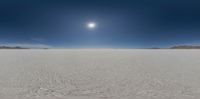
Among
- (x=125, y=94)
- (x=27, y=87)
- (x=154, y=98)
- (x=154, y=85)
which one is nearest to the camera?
(x=154, y=98)

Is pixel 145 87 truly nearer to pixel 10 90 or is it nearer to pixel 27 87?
pixel 27 87

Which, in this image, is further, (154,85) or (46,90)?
(154,85)

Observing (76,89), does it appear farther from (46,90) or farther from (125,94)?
(125,94)

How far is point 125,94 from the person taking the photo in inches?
203

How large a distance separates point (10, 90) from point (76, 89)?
1.96 m

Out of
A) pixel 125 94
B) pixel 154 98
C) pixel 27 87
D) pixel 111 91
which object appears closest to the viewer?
pixel 154 98

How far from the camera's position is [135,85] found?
6242 mm

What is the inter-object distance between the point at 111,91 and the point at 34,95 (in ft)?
7.25

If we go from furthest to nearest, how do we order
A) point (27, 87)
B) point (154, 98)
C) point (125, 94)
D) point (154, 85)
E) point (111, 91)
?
1. point (154, 85)
2. point (27, 87)
3. point (111, 91)
4. point (125, 94)
5. point (154, 98)

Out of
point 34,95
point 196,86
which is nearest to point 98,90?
point 34,95

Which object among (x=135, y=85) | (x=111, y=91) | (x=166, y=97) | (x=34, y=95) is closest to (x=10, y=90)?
(x=34, y=95)

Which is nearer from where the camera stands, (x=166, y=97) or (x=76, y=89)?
(x=166, y=97)

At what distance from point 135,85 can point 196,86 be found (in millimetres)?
2003

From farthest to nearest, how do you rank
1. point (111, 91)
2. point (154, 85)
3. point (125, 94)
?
point (154, 85) → point (111, 91) → point (125, 94)
